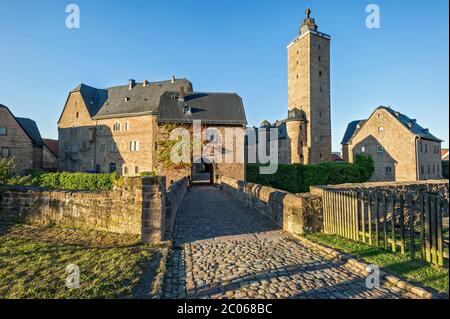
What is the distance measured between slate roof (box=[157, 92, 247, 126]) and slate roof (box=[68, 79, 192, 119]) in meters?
8.62

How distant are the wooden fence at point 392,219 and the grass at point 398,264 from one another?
252 mm

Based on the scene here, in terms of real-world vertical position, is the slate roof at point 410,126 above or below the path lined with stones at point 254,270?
above

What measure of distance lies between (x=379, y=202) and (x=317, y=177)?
21.1m

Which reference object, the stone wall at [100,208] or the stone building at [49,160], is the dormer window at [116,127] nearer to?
the stone building at [49,160]

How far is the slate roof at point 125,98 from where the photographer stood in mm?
35531

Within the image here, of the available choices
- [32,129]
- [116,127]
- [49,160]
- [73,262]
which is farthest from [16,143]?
[73,262]

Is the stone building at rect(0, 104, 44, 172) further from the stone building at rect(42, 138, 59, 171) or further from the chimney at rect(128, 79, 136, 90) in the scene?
the chimney at rect(128, 79, 136, 90)

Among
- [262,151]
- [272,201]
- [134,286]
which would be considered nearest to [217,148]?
[272,201]

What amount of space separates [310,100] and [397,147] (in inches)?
529

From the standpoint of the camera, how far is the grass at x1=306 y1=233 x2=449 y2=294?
12.0ft

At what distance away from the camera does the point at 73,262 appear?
4.57 meters

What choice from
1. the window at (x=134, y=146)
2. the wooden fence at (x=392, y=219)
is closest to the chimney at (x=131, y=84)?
→ the window at (x=134, y=146)

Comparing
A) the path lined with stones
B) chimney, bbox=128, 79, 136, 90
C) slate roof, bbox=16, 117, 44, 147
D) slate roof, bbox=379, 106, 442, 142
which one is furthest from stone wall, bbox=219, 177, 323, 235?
slate roof, bbox=16, 117, 44, 147

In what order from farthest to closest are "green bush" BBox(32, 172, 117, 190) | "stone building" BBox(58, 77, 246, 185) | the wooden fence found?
"stone building" BBox(58, 77, 246, 185) < "green bush" BBox(32, 172, 117, 190) < the wooden fence
